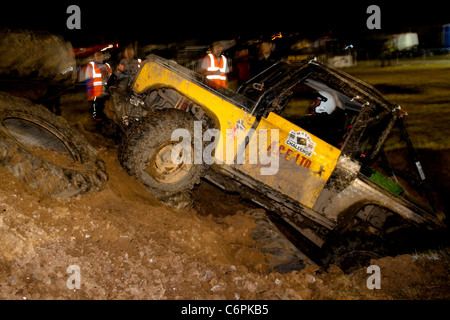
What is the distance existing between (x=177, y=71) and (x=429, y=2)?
23.0 meters

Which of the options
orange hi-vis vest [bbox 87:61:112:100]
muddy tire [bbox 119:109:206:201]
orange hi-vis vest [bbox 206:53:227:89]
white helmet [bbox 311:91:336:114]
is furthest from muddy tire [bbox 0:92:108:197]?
orange hi-vis vest [bbox 206:53:227:89]

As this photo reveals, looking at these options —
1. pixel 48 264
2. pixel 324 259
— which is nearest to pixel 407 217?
pixel 324 259

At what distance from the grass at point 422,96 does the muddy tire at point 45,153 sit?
18.7 feet

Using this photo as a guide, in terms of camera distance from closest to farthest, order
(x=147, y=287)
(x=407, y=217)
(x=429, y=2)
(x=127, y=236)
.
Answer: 1. (x=147, y=287)
2. (x=127, y=236)
3. (x=407, y=217)
4. (x=429, y=2)

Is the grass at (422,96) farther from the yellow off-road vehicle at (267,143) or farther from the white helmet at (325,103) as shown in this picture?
the yellow off-road vehicle at (267,143)

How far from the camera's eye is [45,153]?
11.6 ft

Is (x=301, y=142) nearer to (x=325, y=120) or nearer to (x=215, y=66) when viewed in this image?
(x=325, y=120)

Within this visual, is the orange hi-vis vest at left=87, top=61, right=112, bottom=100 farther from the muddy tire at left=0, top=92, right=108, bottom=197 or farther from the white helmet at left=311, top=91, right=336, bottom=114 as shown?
the white helmet at left=311, top=91, right=336, bottom=114

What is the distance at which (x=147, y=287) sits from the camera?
2.54 m

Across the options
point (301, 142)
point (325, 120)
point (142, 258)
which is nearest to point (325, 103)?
point (325, 120)

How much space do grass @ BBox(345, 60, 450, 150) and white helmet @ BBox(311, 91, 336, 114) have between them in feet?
9.13

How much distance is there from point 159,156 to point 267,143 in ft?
4.20

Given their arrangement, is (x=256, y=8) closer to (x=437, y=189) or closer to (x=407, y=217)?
(x=437, y=189)

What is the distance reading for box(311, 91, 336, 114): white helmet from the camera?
4.29 metres
